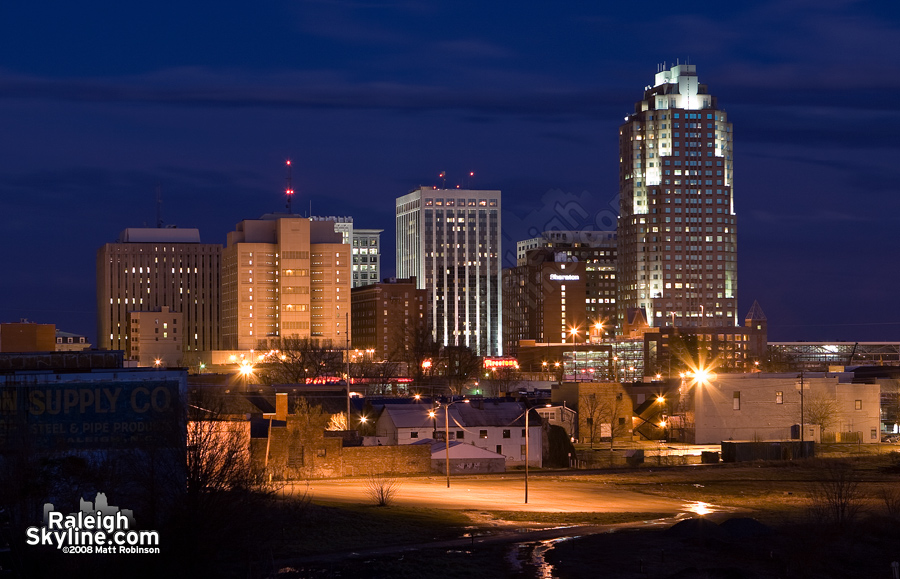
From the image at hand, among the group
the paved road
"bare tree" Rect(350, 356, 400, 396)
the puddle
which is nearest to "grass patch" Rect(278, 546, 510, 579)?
the puddle

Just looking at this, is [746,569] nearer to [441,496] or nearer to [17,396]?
[441,496]

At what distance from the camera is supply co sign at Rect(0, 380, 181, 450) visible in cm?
5147

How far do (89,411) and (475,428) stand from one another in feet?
136

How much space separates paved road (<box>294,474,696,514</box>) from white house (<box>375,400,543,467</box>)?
38.0ft

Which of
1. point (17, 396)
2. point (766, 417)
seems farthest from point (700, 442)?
point (17, 396)

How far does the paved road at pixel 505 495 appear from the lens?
6383 centimetres

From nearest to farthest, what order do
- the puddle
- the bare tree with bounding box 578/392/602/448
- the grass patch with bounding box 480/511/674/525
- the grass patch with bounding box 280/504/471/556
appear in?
the puddle < the grass patch with bounding box 280/504/471/556 < the grass patch with bounding box 480/511/674/525 < the bare tree with bounding box 578/392/602/448

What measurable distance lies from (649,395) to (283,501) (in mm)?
75873

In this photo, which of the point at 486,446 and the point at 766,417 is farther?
the point at 766,417

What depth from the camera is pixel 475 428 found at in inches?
3553

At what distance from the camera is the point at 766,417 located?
111875 mm

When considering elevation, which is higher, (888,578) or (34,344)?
(34,344)

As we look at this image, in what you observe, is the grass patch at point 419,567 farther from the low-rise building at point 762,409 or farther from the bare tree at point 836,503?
the low-rise building at point 762,409

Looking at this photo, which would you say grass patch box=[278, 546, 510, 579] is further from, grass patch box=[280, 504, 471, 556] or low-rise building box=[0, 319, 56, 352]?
low-rise building box=[0, 319, 56, 352]
